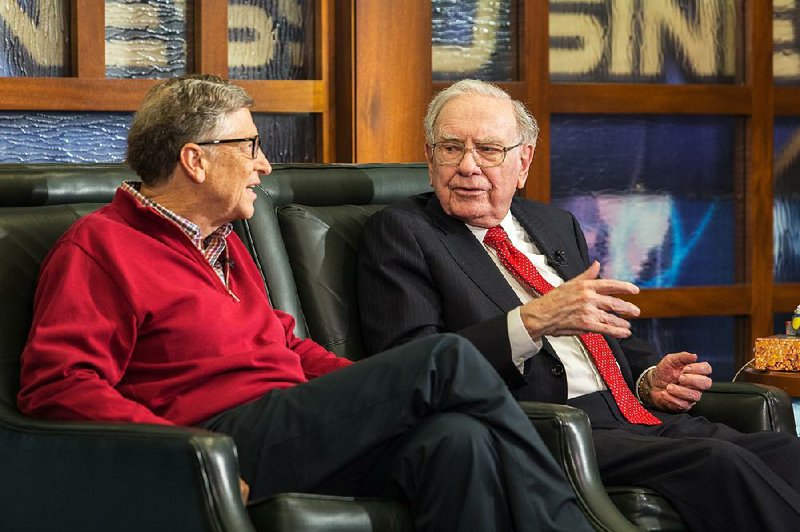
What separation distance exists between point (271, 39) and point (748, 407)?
1567mm

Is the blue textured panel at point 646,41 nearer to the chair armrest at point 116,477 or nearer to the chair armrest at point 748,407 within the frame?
the chair armrest at point 748,407

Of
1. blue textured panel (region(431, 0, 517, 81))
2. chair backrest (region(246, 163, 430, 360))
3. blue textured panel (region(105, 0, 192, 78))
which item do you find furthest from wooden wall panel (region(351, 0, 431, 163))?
chair backrest (region(246, 163, 430, 360))

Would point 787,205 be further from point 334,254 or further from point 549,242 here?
point 334,254

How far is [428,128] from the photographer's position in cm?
279

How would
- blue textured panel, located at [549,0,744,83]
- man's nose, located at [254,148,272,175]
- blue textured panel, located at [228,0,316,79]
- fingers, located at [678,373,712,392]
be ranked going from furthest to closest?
blue textured panel, located at [549,0,744,83]
blue textured panel, located at [228,0,316,79]
fingers, located at [678,373,712,392]
man's nose, located at [254,148,272,175]

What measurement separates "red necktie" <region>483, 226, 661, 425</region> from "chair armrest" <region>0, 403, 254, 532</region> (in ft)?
3.42

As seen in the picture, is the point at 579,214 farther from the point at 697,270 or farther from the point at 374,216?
the point at 374,216

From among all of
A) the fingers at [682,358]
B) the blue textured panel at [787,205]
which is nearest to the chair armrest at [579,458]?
the fingers at [682,358]

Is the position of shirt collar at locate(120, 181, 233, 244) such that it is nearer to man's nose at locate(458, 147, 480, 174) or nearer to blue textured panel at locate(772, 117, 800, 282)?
man's nose at locate(458, 147, 480, 174)

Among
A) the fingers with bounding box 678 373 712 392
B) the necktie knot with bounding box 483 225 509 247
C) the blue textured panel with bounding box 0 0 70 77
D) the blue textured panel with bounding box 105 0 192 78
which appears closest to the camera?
the fingers with bounding box 678 373 712 392

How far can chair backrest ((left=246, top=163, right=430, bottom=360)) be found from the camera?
262 cm

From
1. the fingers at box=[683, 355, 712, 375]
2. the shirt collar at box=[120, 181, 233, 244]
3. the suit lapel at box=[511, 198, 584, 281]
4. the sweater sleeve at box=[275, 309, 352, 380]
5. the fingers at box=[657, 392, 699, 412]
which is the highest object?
the shirt collar at box=[120, 181, 233, 244]

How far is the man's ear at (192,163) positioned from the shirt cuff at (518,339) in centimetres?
62

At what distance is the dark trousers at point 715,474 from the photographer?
222 cm
